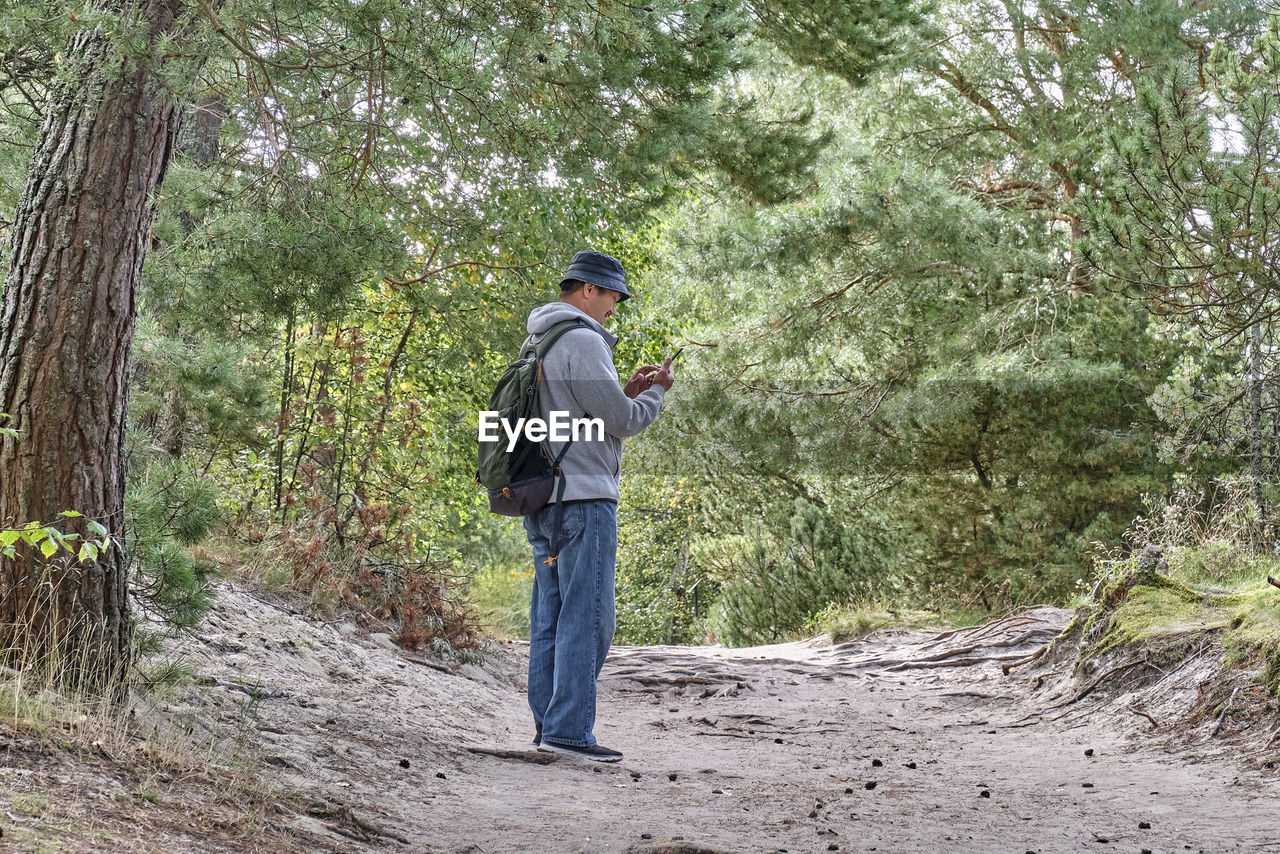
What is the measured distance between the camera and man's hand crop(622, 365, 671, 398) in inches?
180

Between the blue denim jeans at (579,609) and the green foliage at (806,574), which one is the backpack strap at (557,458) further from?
the green foliage at (806,574)

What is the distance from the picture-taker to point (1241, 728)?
14.8 feet

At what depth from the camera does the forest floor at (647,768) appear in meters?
2.81

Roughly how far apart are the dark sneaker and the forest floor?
0.20 feet

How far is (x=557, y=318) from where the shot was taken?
173 inches

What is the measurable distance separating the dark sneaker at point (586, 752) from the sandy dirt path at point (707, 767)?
0.04 metres

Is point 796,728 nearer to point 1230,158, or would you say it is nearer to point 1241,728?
point 1241,728

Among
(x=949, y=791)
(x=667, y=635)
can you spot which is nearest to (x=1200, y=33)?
(x=949, y=791)

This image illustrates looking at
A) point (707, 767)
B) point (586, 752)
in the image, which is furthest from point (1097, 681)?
point (586, 752)

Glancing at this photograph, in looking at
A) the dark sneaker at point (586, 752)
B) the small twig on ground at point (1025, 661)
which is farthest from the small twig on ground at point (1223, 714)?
the dark sneaker at point (586, 752)

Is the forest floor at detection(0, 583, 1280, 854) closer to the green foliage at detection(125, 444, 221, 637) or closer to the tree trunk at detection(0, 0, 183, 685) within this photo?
the green foliage at detection(125, 444, 221, 637)

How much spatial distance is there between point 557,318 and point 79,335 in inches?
71.0

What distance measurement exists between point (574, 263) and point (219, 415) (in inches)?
111

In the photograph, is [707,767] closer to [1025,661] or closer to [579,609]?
[579,609]
